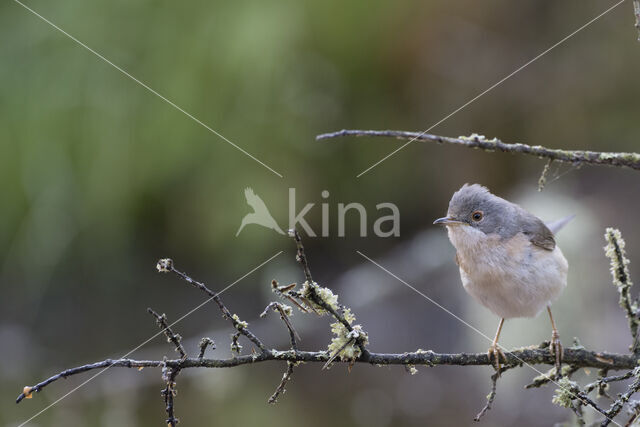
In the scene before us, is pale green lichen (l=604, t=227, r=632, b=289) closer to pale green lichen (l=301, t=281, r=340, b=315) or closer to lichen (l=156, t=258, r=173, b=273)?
pale green lichen (l=301, t=281, r=340, b=315)

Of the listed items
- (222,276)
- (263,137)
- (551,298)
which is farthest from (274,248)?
(551,298)

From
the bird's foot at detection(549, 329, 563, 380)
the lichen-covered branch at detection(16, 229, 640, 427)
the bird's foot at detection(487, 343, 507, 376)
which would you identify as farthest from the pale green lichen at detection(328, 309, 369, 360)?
the bird's foot at detection(549, 329, 563, 380)

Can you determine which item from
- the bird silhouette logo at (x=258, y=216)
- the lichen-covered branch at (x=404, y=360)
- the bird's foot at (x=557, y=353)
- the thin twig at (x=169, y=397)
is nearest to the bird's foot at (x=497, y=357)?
the lichen-covered branch at (x=404, y=360)

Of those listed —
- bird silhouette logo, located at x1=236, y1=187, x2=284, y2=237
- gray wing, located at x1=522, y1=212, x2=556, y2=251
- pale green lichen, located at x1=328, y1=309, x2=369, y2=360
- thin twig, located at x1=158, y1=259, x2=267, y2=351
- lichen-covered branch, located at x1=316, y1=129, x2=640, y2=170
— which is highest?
lichen-covered branch, located at x1=316, y1=129, x2=640, y2=170

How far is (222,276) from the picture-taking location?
7.32 m

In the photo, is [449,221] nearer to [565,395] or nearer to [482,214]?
[482,214]

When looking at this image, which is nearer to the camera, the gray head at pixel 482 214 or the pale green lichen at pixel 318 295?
the pale green lichen at pixel 318 295

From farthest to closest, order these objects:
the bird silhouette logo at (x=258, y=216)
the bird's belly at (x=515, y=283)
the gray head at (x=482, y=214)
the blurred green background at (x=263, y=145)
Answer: the bird silhouette logo at (x=258, y=216)
the blurred green background at (x=263, y=145)
the gray head at (x=482, y=214)
the bird's belly at (x=515, y=283)

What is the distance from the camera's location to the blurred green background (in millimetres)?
6773

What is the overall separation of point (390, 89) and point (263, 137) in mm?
1569

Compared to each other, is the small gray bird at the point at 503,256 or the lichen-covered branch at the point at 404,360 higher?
the small gray bird at the point at 503,256

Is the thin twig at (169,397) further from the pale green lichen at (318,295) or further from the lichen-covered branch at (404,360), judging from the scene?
the pale green lichen at (318,295)

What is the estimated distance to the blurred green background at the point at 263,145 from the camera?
677cm
